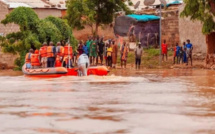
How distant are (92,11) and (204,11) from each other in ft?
49.3

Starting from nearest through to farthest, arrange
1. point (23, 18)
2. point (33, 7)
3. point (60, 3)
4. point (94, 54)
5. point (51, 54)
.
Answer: point (51, 54) < point (23, 18) < point (94, 54) < point (33, 7) < point (60, 3)

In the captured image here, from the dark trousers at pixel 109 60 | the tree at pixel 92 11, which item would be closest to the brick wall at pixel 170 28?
the tree at pixel 92 11

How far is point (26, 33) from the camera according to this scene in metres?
33.6

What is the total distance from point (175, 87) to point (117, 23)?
843 inches

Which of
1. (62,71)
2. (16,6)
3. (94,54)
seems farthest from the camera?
(16,6)

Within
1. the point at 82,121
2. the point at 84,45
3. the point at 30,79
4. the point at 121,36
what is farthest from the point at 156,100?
the point at 121,36

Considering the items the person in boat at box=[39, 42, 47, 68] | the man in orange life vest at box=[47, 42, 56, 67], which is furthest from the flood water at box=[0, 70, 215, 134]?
the person in boat at box=[39, 42, 47, 68]

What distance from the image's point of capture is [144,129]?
11039mm

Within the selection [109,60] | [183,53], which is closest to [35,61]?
[109,60]

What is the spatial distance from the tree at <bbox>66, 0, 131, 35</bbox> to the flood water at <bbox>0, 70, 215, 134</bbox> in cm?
2093

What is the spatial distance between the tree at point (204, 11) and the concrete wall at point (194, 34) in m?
4.98

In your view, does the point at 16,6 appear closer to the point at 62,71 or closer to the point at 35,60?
the point at 35,60

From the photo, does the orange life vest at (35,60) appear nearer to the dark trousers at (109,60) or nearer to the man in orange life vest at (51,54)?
the man in orange life vest at (51,54)

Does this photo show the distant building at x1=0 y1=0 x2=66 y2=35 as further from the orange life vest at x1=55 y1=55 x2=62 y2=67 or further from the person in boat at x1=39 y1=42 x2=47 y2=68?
the orange life vest at x1=55 y1=55 x2=62 y2=67
